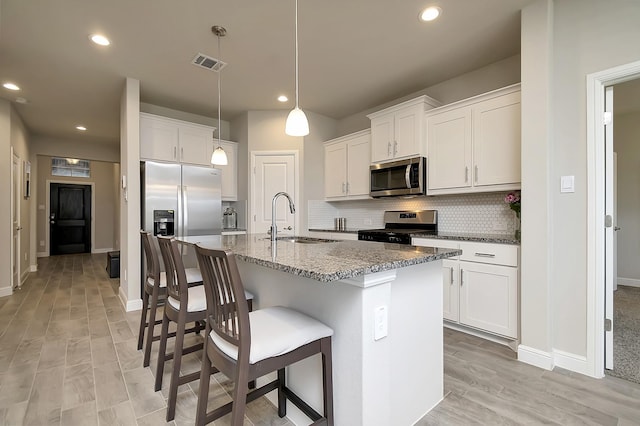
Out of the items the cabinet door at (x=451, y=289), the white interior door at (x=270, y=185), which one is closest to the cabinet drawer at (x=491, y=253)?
the cabinet door at (x=451, y=289)

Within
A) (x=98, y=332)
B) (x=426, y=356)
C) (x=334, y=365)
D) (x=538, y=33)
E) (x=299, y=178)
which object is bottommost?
(x=98, y=332)

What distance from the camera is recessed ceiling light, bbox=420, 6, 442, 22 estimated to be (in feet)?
7.67

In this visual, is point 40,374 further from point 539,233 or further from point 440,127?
point 440,127

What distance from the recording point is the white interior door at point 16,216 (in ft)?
14.6

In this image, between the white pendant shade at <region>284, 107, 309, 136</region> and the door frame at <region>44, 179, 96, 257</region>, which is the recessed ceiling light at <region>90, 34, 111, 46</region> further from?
the door frame at <region>44, 179, 96, 257</region>

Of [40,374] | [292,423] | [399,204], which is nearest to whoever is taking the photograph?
[292,423]

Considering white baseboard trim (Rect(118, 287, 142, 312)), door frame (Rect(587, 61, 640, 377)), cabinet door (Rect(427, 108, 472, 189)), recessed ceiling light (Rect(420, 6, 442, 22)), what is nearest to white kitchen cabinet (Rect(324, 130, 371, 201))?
cabinet door (Rect(427, 108, 472, 189))

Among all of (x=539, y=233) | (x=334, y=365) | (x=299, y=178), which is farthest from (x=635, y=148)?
(x=334, y=365)

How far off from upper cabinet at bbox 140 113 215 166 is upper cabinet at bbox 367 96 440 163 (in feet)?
7.91

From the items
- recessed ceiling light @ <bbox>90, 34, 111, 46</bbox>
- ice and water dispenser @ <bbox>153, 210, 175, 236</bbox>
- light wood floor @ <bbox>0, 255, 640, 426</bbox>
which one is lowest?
light wood floor @ <bbox>0, 255, 640, 426</bbox>

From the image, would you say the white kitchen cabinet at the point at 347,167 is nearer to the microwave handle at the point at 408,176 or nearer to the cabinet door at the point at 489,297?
the microwave handle at the point at 408,176

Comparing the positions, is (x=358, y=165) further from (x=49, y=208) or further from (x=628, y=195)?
(x=49, y=208)

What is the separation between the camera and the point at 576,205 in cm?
216

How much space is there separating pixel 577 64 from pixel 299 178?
3.27 m
